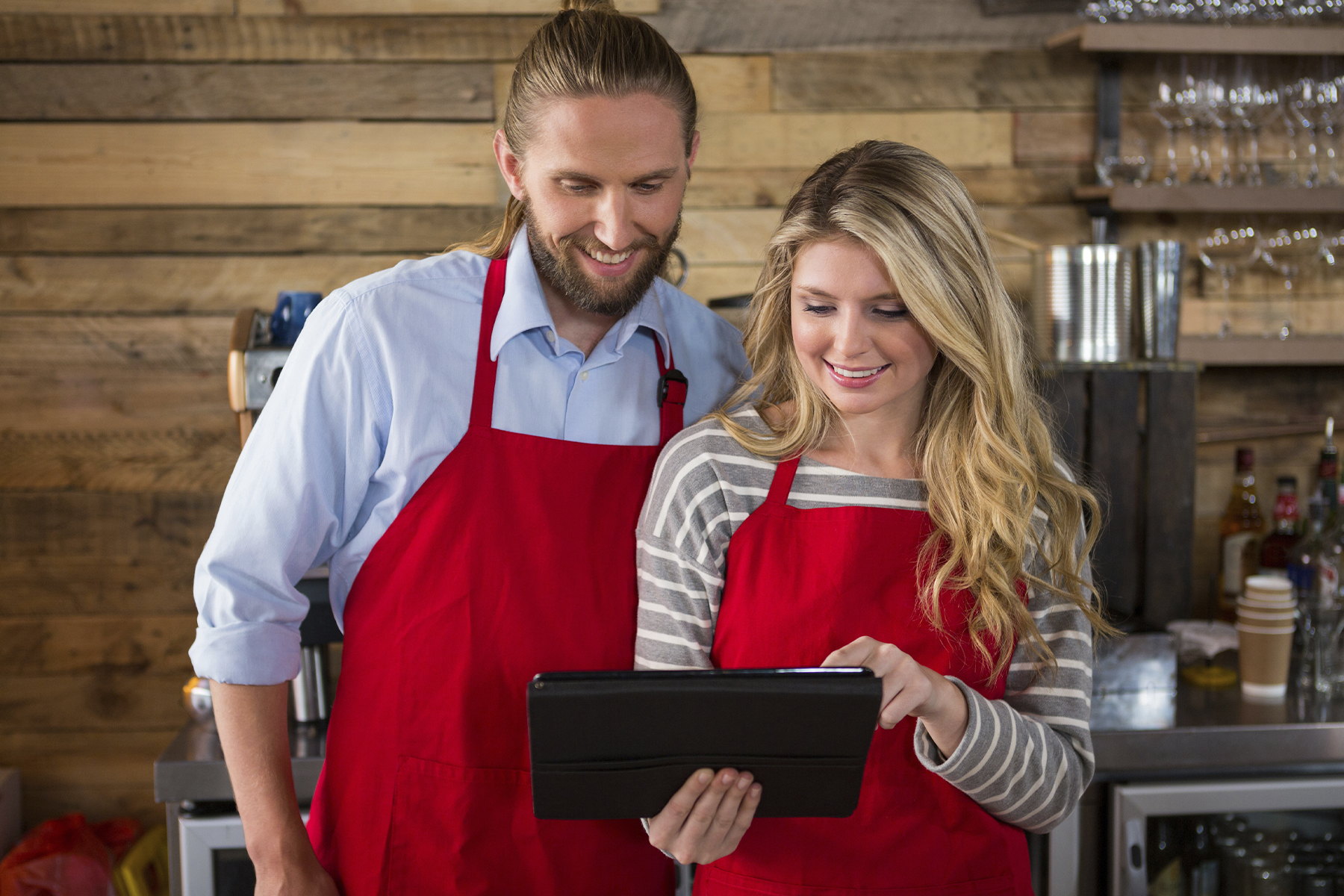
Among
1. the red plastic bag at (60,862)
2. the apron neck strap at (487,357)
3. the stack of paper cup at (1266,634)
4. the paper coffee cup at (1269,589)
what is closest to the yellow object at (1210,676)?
the stack of paper cup at (1266,634)

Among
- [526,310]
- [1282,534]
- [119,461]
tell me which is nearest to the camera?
[526,310]

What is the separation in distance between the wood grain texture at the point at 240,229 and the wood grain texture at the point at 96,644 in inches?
31.7

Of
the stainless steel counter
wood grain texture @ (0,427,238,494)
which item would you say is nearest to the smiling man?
the stainless steel counter

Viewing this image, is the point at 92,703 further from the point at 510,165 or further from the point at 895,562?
the point at 895,562

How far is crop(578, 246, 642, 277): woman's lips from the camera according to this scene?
4.00 feet

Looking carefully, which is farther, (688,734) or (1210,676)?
(1210,676)

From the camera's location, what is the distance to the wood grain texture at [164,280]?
2275mm

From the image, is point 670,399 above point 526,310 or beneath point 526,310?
beneath

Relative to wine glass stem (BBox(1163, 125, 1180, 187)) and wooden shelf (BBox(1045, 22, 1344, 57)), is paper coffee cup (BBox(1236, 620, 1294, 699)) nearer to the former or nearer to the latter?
Result: wine glass stem (BBox(1163, 125, 1180, 187))

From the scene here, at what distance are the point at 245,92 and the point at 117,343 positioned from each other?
2.00ft

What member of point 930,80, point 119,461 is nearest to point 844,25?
point 930,80

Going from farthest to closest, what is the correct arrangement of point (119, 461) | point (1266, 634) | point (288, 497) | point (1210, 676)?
1. point (119, 461)
2. point (1210, 676)
3. point (1266, 634)
4. point (288, 497)

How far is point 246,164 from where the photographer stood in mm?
2291

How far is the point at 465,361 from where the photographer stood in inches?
48.3
